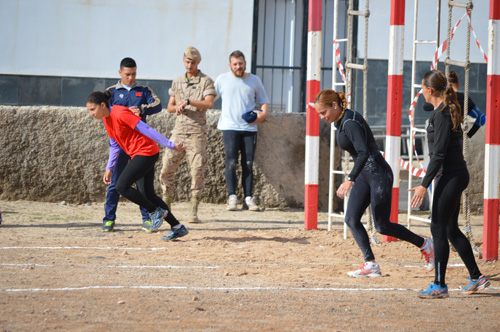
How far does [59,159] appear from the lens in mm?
11586

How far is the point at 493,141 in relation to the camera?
788 centimetres

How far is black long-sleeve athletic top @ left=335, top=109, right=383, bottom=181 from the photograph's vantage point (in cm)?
664

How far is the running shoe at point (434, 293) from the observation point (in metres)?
6.13

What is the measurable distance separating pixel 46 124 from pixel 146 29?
12.8ft

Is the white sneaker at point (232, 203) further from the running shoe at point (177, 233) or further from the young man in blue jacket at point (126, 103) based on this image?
the running shoe at point (177, 233)

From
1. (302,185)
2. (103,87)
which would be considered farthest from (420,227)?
(103,87)

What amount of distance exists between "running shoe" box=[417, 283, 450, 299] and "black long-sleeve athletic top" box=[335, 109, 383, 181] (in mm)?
1112

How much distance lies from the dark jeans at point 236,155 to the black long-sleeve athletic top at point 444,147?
17.0 ft

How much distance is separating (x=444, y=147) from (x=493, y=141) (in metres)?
2.00

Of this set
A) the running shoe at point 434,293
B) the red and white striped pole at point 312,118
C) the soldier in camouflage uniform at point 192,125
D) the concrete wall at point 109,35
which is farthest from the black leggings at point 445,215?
the concrete wall at point 109,35

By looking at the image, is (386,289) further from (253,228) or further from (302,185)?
(302,185)

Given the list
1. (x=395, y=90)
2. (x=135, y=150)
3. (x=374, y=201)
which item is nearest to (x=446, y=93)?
(x=374, y=201)

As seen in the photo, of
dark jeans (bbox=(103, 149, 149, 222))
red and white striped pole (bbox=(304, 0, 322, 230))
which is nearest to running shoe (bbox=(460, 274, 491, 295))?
red and white striped pole (bbox=(304, 0, 322, 230))

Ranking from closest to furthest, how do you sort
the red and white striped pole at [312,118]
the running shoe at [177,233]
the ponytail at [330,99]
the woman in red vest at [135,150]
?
the ponytail at [330,99] → the woman in red vest at [135,150] → the running shoe at [177,233] → the red and white striped pole at [312,118]
